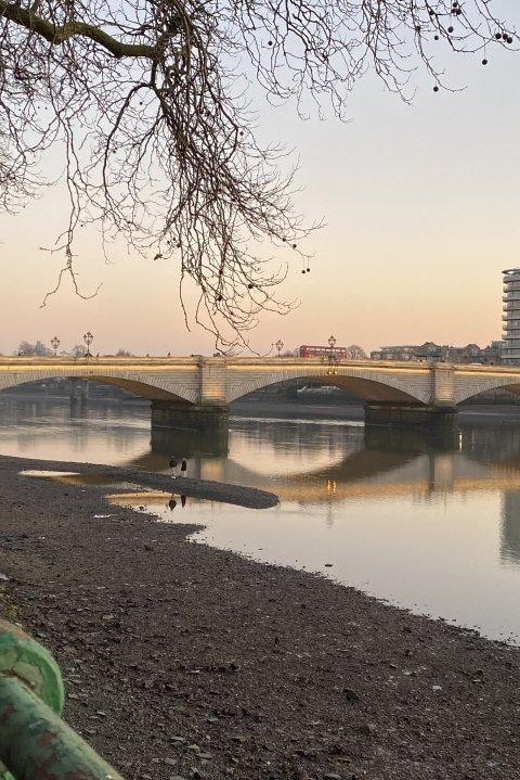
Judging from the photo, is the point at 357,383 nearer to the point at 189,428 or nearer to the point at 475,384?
the point at 475,384

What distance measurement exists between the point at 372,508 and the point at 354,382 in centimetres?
3128

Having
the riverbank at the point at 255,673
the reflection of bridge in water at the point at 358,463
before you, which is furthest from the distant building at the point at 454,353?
the riverbank at the point at 255,673

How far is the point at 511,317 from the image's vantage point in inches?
5192

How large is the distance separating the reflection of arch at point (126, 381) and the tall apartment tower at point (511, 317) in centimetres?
9385

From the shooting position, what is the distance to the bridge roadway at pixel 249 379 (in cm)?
3997

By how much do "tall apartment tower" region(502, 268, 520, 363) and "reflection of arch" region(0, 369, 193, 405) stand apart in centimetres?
9385

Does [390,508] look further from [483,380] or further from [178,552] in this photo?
[483,380]

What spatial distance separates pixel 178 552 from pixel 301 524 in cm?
555

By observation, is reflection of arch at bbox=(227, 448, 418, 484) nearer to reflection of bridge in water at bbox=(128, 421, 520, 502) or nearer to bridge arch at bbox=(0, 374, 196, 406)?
reflection of bridge in water at bbox=(128, 421, 520, 502)

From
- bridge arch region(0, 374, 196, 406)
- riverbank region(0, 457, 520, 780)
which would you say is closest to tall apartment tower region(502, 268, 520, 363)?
bridge arch region(0, 374, 196, 406)

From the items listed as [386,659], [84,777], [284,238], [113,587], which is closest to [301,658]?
[386,659]

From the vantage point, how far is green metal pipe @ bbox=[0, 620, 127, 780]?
2.26 feet

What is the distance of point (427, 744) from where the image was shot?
5.70m

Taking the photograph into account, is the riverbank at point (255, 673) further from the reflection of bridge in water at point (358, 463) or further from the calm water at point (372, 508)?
the reflection of bridge in water at point (358, 463)
